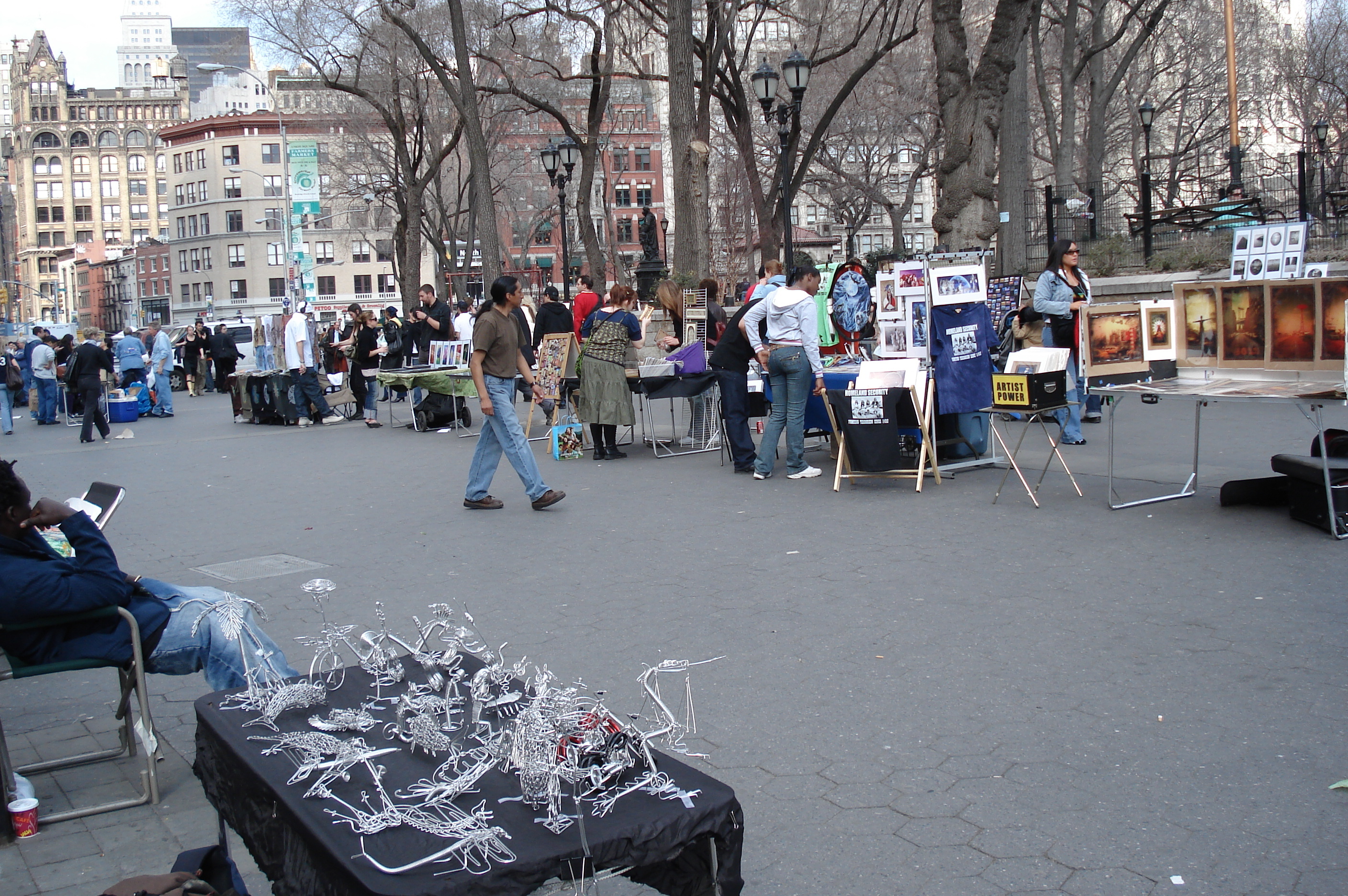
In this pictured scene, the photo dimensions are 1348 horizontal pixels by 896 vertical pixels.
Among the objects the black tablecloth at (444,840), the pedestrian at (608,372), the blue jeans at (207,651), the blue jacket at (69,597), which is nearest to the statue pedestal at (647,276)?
the pedestrian at (608,372)

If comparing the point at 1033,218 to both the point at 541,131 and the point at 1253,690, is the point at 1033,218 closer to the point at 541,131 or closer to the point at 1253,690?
the point at 1253,690

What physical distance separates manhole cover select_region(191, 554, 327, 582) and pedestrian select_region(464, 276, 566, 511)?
6.84 feet

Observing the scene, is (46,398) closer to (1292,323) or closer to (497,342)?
(497,342)

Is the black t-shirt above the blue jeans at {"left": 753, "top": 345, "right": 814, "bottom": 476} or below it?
above

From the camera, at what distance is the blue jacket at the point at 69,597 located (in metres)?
3.97

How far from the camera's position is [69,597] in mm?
4023

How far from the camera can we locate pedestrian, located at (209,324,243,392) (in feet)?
103

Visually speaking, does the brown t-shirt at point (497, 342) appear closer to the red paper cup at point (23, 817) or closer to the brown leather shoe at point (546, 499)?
the brown leather shoe at point (546, 499)

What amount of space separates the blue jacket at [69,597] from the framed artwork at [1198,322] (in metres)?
7.73

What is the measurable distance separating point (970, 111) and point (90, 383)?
14.9 metres

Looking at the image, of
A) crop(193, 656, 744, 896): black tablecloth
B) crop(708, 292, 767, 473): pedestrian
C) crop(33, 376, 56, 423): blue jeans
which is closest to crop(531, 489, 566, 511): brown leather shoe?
crop(708, 292, 767, 473): pedestrian

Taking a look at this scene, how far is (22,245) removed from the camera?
14288 centimetres

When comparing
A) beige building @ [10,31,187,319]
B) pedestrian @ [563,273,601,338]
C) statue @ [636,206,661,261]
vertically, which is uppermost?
beige building @ [10,31,187,319]

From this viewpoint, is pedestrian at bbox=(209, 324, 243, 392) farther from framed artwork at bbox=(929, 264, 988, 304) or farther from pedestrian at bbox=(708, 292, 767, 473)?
framed artwork at bbox=(929, 264, 988, 304)
